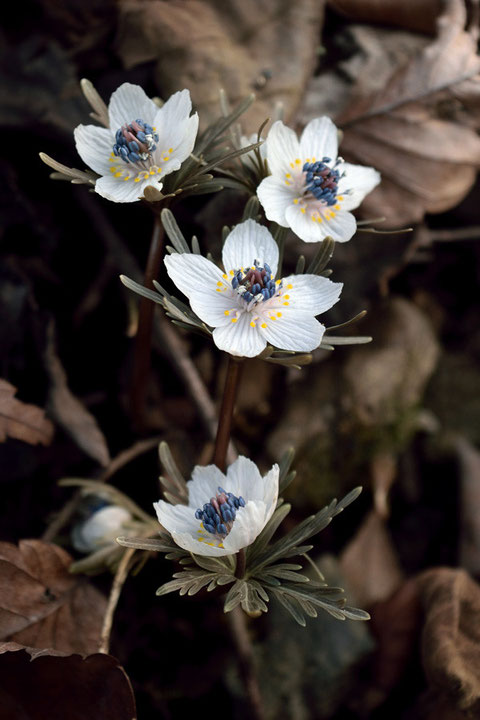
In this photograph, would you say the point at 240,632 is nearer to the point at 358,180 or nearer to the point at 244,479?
the point at 244,479

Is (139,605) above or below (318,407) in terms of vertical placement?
below

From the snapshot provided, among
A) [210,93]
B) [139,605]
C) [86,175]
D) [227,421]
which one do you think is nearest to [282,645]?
[139,605]

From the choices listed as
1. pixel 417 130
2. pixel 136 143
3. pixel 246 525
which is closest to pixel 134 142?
pixel 136 143

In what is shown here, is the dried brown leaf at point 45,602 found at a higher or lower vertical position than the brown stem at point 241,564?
lower

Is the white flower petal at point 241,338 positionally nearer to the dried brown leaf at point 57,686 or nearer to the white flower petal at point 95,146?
the white flower petal at point 95,146

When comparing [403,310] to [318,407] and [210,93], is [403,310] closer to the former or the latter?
[318,407]

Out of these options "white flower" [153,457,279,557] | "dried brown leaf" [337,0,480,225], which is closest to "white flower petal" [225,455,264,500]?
"white flower" [153,457,279,557]

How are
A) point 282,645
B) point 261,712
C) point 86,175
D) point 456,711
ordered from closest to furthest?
1. point 86,175
2. point 456,711
3. point 261,712
4. point 282,645

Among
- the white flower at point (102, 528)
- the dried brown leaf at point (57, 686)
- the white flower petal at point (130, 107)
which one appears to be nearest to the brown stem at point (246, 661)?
the white flower at point (102, 528)
